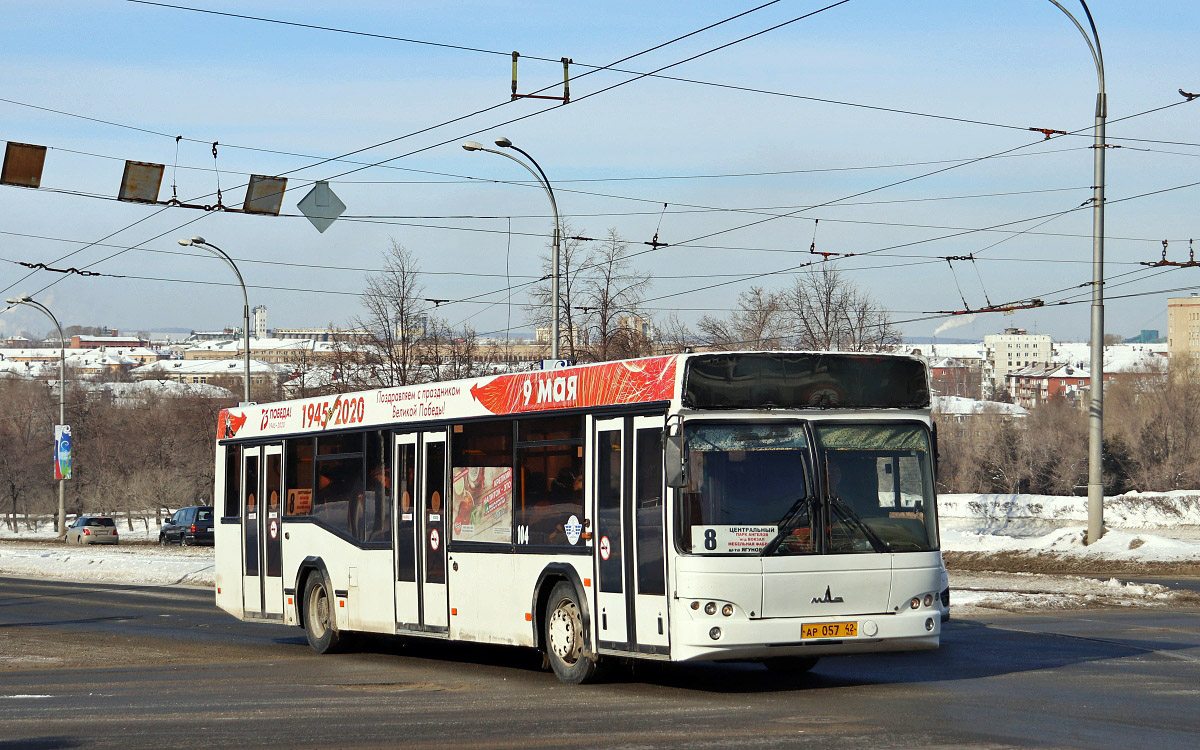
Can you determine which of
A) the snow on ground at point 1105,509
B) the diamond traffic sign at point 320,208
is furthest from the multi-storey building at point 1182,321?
the diamond traffic sign at point 320,208

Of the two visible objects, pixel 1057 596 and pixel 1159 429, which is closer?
pixel 1057 596

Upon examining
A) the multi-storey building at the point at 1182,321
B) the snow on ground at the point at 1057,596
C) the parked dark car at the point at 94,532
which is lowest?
the parked dark car at the point at 94,532

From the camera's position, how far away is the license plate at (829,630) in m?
11.1

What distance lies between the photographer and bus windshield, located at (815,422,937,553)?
1133cm

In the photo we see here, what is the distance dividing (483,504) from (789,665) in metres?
3.36

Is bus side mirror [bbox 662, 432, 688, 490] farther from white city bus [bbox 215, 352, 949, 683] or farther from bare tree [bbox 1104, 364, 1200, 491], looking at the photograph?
bare tree [bbox 1104, 364, 1200, 491]

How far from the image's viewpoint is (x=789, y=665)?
13.7 m

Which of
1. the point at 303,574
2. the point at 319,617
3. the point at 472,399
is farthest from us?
the point at 303,574

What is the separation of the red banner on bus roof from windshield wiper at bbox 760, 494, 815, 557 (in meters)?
1.33

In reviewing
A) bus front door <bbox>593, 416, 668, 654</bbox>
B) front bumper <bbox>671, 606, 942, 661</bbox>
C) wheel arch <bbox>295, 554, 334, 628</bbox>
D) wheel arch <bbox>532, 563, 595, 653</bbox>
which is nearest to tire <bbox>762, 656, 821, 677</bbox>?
front bumper <bbox>671, 606, 942, 661</bbox>

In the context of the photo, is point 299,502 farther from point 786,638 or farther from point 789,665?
point 786,638

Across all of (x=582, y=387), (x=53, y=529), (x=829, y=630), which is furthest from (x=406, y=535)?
(x=53, y=529)

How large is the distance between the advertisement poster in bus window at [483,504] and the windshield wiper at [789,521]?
316cm

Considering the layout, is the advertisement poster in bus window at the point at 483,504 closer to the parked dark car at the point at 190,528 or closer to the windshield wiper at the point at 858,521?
the windshield wiper at the point at 858,521
